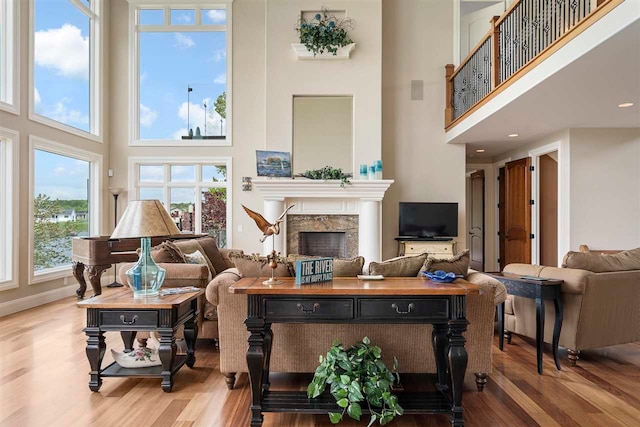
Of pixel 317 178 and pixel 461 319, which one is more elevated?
pixel 317 178

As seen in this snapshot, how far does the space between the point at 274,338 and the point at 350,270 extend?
2.30ft

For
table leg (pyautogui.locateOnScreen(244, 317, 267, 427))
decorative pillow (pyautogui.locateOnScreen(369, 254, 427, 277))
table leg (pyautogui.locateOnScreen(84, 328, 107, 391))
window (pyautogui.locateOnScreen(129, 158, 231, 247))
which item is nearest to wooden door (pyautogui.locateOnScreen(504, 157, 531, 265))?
decorative pillow (pyautogui.locateOnScreen(369, 254, 427, 277))

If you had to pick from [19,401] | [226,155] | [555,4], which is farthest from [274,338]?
[226,155]

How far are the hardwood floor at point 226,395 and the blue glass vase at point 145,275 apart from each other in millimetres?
666

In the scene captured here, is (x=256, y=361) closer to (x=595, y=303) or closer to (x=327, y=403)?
(x=327, y=403)

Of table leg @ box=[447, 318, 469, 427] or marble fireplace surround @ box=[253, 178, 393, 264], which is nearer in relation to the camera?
table leg @ box=[447, 318, 469, 427]

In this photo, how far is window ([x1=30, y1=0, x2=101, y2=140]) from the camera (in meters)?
5.79

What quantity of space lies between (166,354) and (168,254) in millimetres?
1197

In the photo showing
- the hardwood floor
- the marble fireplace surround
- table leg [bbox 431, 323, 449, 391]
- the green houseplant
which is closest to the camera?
the green houseplant

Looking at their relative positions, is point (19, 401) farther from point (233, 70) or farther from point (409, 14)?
point (409, 14)

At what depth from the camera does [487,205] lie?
8.43m

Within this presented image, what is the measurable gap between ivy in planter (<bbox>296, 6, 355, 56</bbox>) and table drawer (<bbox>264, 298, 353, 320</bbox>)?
5.36 metres

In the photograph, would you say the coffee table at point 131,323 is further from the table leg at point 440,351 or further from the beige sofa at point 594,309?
the beige sofa at point 594,309

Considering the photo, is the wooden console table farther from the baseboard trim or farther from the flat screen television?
the flat screen television
